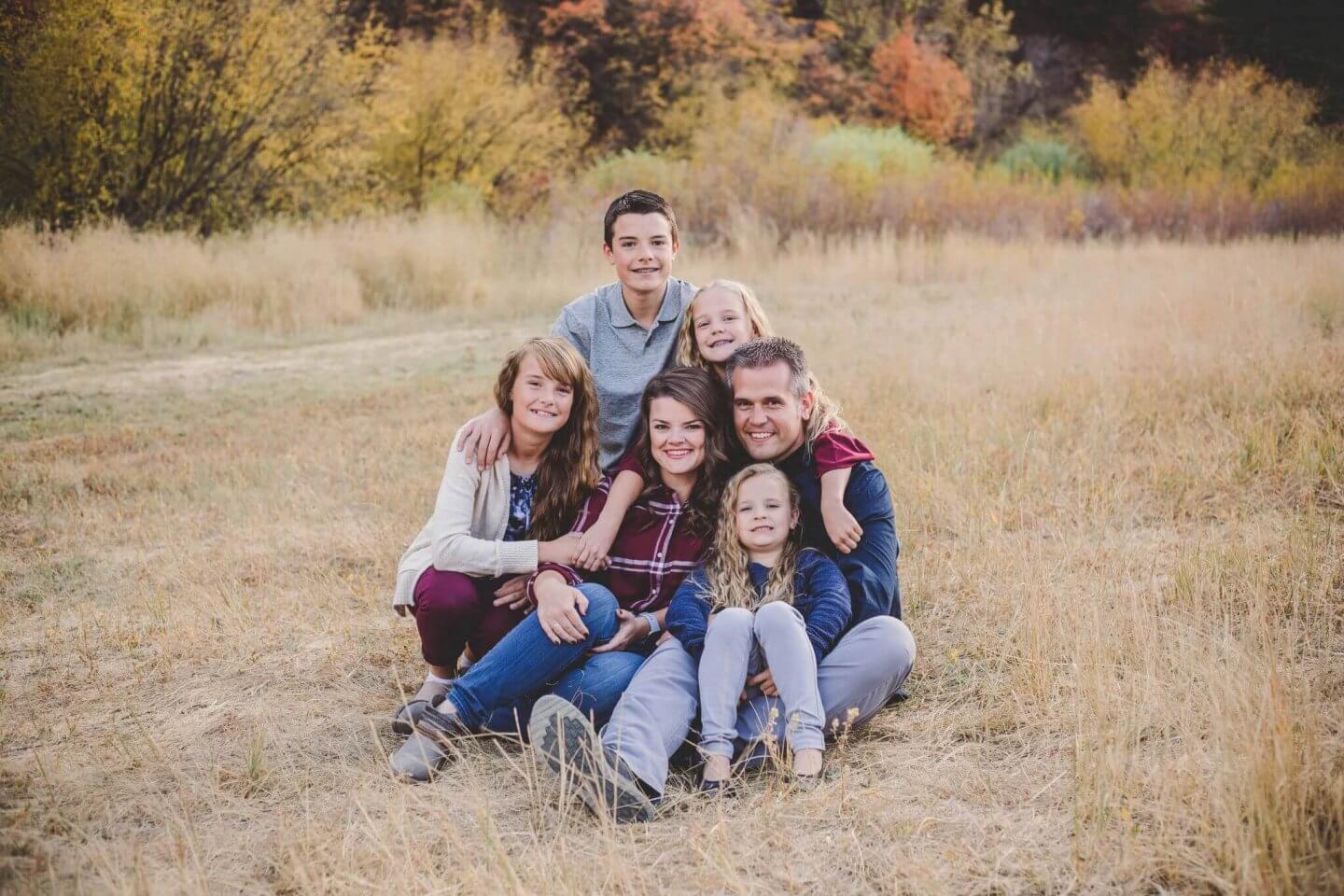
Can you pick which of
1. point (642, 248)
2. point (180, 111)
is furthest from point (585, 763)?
point (180, 111)

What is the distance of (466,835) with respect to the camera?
273 centimetres

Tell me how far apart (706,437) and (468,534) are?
0.88 metres

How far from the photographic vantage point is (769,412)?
3.44 meters

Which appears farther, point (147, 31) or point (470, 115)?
point (470, 115)

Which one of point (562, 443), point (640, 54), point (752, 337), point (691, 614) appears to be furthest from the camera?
point (640, 54)

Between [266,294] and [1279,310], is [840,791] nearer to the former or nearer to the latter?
[1279,310]

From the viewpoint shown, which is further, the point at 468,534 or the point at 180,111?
the point at 180,111

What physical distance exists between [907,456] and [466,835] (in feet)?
11.8

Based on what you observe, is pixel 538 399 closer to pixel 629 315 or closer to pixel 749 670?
pixel 629 315

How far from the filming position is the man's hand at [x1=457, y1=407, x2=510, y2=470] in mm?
3547

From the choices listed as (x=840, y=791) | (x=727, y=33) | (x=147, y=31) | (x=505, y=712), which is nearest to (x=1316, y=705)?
(x=840, y=791)

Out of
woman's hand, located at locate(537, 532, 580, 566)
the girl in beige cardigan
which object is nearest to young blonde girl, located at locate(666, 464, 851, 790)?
woman's hand, located at locate(537, 532, 580, 566)

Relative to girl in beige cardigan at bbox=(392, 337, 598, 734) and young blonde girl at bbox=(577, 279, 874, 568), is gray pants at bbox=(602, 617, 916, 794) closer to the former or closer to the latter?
young blonde girl at bbox=(577, 279, 874, 568)

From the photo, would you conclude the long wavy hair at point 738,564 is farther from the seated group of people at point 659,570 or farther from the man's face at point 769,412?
the man's face at point 769,412
